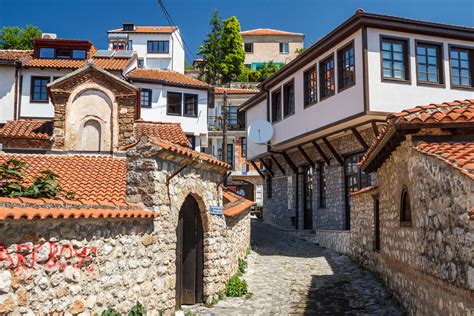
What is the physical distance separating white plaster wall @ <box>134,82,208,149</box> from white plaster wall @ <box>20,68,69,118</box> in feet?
15.7

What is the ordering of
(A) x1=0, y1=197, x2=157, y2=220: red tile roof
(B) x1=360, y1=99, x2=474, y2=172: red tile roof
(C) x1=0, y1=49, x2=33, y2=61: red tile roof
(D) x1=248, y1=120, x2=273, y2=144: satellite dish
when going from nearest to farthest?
(A) x1=0, y1=197, x2=157, y2=220: red tile roof → (B) x1=360, y1=99, x2=474, y2=172: red tile roof → (D) x1=248, y1=120, x2=273, y2=144: satellite dish → (C) x1=0, y1=49, x2=33, y2=61: red tile roof

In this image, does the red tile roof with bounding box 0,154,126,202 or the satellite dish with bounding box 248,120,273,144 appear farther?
the satellite dish with bounding box 248,120,273,144

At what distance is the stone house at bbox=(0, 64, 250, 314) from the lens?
4281 mm

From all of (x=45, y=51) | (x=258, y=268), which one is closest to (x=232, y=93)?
(x=45, y=51)

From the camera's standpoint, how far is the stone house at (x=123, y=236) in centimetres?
428

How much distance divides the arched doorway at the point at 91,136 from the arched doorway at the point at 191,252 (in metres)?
8.63

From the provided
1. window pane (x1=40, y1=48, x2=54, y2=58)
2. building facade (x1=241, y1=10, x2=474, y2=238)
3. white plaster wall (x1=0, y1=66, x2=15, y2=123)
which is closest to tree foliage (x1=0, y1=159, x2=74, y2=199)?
building facade (x1=241, y1=10, x2=474, y2=238)

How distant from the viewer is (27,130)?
1678 cm

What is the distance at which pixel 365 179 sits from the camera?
1655 cm

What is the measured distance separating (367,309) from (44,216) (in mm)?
6960

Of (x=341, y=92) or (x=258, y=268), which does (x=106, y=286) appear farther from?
(x=341, y=92)

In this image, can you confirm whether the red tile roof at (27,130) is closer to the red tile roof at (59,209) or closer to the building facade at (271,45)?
the red tile roof at (59,209)

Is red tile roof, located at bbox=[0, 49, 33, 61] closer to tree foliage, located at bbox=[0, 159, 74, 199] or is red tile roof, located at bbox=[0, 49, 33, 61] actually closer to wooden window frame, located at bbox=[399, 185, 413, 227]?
tree foliage, located at bbox=[0, 159, 74, 199]

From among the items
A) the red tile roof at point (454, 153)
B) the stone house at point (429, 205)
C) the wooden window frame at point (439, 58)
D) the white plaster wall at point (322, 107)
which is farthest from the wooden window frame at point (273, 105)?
the red tile roof at point (454, 153)
